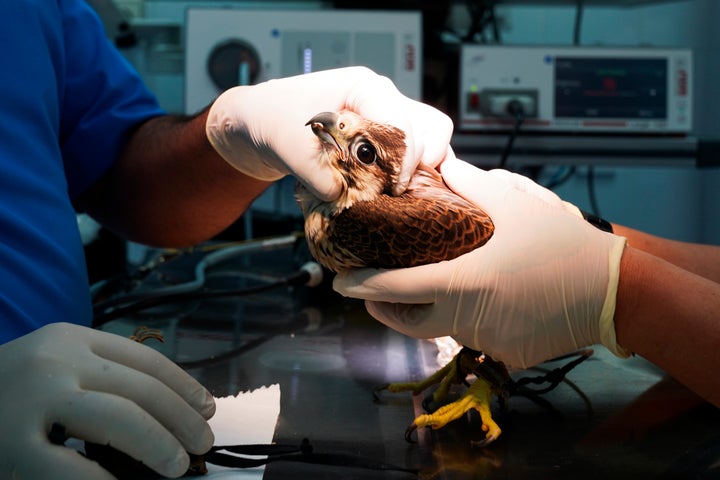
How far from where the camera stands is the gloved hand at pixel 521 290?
2.35 ft

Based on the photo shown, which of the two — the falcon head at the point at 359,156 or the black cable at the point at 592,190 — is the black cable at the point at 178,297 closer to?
the falcon head at the point at 359,156

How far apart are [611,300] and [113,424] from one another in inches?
19.4

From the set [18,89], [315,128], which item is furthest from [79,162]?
[315,128]

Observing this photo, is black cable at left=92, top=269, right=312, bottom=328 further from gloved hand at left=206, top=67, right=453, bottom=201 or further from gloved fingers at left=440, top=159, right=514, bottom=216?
gloved fingers at left=440, top=159, right=514, bottom=216

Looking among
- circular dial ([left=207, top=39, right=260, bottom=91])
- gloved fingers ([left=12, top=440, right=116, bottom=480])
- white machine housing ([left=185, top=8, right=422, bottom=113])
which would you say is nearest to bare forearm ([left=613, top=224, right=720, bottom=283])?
gloved fingers ([left=12, top=440, right=116, bottom=480])

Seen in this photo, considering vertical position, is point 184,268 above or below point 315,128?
below

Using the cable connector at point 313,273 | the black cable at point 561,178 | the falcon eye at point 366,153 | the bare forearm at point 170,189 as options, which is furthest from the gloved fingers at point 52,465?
the black cable at point 561,178

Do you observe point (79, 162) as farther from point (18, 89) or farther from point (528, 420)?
point (528, 420)

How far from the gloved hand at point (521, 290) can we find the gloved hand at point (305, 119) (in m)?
0.11

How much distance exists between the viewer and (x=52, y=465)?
0.55 meters

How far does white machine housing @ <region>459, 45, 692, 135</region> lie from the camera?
6.34 ft

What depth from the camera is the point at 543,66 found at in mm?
1940

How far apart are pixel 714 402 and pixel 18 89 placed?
3.20 feet

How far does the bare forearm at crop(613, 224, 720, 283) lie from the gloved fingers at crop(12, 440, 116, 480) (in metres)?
0.77
